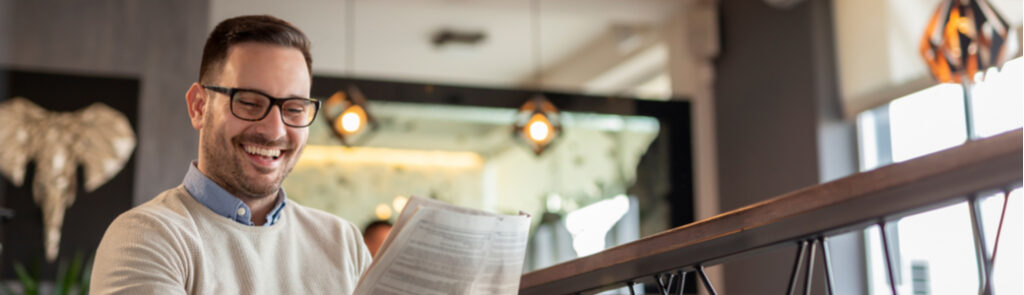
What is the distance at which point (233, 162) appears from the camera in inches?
56.7

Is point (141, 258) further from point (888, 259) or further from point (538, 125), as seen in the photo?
point (538, 125)

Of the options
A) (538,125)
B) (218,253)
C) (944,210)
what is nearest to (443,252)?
(218,253)

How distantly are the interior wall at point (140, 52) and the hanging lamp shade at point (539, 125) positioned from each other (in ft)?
5.68

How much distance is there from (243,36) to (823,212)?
86 cm

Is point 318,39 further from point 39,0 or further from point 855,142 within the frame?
point 855,142

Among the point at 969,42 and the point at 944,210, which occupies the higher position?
the point at 969,42

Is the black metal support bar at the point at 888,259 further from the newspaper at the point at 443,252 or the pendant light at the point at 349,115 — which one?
the pendant light at the point at 349,115

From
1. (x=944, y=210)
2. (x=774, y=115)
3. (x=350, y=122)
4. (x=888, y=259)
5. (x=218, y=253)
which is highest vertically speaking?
(x=774, y=115)

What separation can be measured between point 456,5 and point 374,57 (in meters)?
1.81

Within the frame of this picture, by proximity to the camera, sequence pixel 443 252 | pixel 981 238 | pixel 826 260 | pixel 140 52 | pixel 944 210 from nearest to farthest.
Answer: pixel 981 238
pixel 826 260
pixel 443 252
pixel 944 210
pixel 140 52

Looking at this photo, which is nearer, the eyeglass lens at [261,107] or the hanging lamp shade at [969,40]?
the eyeglass lens at [261,107]

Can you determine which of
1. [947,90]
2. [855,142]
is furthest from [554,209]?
[947,90]

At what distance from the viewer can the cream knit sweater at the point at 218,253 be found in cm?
125

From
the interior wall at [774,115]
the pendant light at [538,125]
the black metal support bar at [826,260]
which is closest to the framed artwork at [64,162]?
the pendant light at [538,125]
